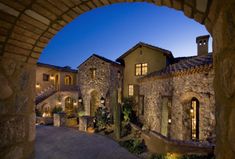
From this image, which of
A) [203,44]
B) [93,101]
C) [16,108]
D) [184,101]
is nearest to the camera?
[16,108]

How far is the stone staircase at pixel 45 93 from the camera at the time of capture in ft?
67.0

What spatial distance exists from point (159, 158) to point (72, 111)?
58.4 ft

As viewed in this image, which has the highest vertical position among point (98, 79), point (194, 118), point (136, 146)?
point (98, 79)

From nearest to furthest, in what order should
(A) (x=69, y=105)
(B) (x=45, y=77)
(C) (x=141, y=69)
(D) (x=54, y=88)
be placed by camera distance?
(C) (x=141, y=69), (D) (x=54, y=88), (A) (x=69, y=105), (B) (x=45, y=77)

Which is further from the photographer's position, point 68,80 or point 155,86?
point 68,80

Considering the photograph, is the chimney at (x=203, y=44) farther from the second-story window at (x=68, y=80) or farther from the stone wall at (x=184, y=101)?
the second-story window at (x=68, y=80)

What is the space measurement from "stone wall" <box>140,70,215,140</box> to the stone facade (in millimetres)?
6605

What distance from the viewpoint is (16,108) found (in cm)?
241

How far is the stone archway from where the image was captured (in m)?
1.11

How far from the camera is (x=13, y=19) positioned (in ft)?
6.52

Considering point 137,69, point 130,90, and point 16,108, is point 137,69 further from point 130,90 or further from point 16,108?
point 16,108

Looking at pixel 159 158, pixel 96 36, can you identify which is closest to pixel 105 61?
pixel 159 158

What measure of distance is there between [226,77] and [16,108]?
102 inches

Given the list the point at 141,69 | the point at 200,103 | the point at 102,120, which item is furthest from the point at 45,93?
the point at 200,103
